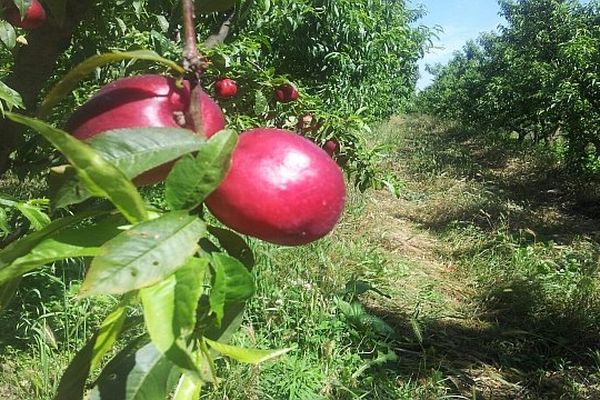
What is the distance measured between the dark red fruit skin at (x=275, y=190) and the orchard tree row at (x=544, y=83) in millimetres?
9070

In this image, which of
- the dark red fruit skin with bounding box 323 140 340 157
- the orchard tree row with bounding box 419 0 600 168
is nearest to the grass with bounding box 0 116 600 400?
the dark red fruit skin with bounding box 323 140 340 157

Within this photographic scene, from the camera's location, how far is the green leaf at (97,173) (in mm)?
356

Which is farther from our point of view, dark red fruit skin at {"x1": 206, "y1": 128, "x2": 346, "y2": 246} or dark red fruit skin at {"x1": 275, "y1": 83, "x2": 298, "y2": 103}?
dark red fruit skin at {"x1": 275, "y1": 83, "x2": 298, "y2": 103}

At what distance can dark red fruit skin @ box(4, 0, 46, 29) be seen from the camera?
94 cm

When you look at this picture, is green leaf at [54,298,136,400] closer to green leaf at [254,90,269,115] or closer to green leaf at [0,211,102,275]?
green leaf at [0,211,102,275]

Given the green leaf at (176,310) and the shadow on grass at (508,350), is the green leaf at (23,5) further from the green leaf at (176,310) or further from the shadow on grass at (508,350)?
the shadow on grass at (508,350)

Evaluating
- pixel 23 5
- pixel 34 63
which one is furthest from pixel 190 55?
pixel 34 63

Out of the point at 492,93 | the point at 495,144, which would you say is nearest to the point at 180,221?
the point at 495,144

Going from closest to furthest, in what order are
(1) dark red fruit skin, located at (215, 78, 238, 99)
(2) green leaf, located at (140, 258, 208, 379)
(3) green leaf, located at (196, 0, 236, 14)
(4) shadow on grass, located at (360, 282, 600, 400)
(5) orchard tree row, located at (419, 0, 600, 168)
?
(2) green leaf, located at (140, 258, 208, 379)
(3) green leaf, located at (196, 0, 236, 14)
(1) dark red fruit skin, located at (215, 78, 238, 99)
(4) shadow on grass, located at (360, 282, 600, 400)
(5) orchard tree row, located at (419, 0, 600, 168)

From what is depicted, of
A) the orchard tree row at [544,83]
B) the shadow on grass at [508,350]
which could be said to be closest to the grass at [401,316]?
the shadow on grass at [508,350]

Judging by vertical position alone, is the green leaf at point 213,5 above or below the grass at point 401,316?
above

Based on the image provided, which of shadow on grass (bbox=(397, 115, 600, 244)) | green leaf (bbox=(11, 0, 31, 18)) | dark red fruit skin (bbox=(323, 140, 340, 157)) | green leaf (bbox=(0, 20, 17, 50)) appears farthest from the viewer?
shadow on grass (bbox=(397, 115, 600, 244))

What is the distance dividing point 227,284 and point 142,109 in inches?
5.6

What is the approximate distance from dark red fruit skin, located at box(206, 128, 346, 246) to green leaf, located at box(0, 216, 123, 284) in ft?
0.23
